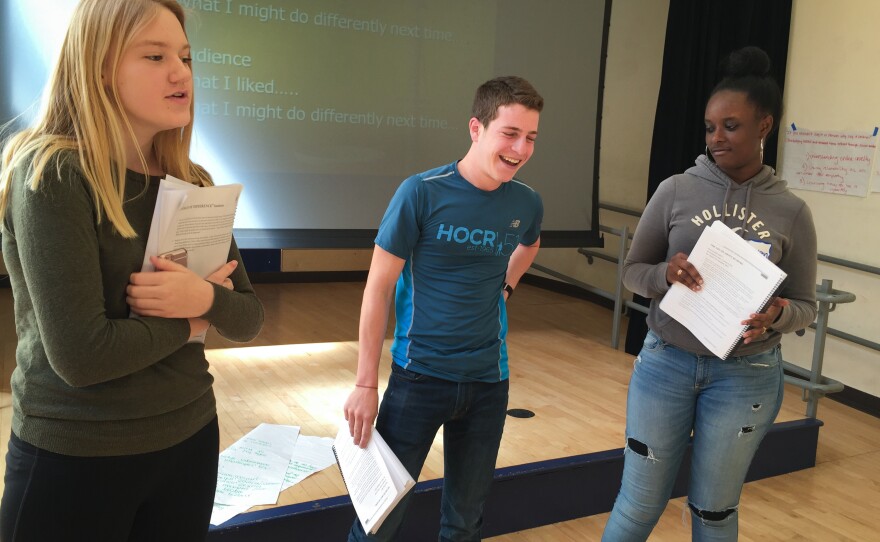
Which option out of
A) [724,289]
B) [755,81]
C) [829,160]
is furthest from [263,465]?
[829,160]

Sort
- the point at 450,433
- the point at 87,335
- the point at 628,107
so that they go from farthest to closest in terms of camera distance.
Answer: the point at 628,107 < the point at 450,433 < the point at 87,335

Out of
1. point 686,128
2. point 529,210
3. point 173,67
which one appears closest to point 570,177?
point 686,128

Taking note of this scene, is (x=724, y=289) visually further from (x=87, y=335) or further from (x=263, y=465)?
(x=263, y=465)

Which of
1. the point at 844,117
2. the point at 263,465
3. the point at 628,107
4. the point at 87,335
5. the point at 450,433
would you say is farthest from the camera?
the point at 628,107

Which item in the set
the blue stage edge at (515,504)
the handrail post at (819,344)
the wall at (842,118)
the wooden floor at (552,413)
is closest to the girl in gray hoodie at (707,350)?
the blue stage edge at (515,504)

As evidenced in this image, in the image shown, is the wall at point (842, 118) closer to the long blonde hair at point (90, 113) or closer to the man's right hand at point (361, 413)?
the man's right hand at point (361, 413)

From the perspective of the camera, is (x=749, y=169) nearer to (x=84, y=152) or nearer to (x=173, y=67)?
(x=173, y=67)

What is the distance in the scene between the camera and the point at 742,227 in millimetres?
1688

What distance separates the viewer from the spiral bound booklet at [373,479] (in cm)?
150

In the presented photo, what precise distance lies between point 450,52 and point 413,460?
3177mm

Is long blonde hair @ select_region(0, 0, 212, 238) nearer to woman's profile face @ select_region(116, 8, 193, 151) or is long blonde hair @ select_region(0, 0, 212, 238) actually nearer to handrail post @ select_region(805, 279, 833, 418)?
woman's profile face @ select_region(116, 8, 193, 151)

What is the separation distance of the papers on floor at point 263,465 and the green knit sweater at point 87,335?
1140mm

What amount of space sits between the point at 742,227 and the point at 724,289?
154mm

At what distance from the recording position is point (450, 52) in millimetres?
4410
